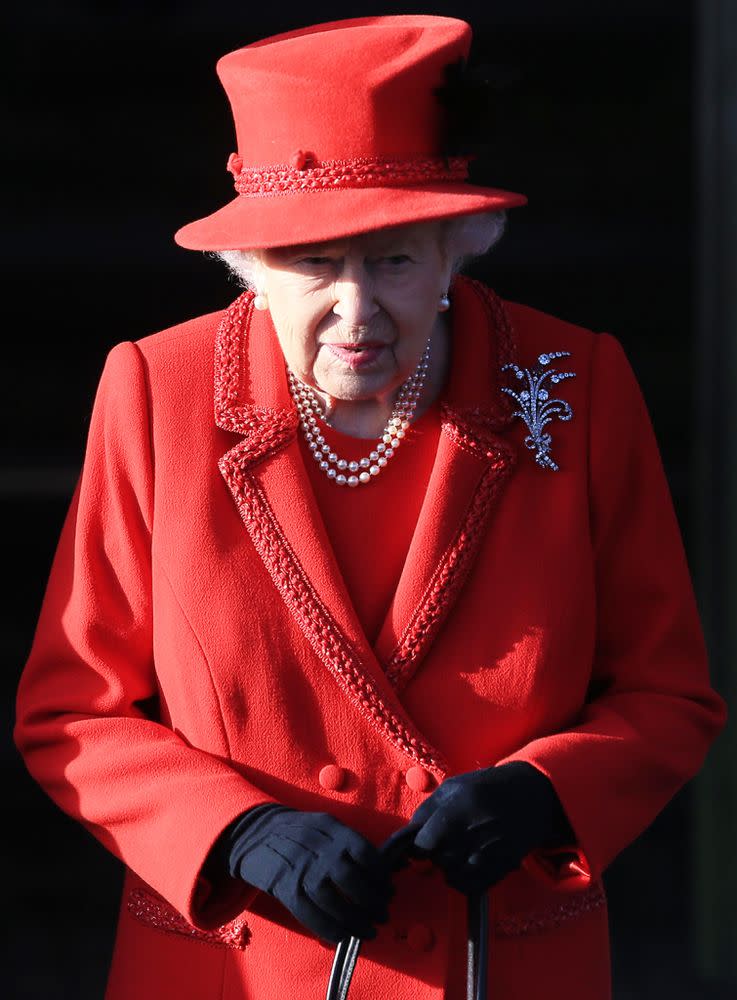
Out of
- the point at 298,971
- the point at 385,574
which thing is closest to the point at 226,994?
the point at 298,971

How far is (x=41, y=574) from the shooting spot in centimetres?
505

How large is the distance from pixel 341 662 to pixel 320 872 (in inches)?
10.9

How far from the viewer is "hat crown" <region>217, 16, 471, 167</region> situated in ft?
7.38

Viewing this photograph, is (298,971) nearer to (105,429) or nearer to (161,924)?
(161,924)

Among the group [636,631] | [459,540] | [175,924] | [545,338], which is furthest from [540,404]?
[175,924]

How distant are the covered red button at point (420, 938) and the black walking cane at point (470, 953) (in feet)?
0.34

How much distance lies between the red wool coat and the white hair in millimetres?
117

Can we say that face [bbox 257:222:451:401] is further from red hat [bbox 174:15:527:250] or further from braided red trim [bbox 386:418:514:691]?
braided red trim [bbox 386:418:514:691]

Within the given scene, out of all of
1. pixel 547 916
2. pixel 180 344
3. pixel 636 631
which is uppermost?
pixel 180 344

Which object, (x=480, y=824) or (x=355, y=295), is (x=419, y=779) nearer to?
(x=480, y=824)

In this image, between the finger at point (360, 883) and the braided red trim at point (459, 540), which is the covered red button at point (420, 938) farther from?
the braided red trim at point (459, 540)

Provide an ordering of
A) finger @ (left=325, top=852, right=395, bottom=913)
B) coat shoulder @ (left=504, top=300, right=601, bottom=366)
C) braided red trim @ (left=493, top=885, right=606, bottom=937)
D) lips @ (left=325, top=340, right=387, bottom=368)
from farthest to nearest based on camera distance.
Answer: coat shoulder @ (left=504, top=300, right=601, bottom=366), braided red trim @ (left=493, top=885, right=606, bottom=937), lips @ (left=325, top=340, right=387, bottom=368), finger @ (left=325, top=852, right=395, bottom=913)

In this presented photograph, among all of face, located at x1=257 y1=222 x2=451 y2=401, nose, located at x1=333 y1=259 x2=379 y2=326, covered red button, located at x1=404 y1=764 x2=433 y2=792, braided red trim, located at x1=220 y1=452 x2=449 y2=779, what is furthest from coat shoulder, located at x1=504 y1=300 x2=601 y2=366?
covered red button, located at x1=404 y1=764 x2=433 y2=792

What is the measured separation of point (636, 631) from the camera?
2.49 metres
